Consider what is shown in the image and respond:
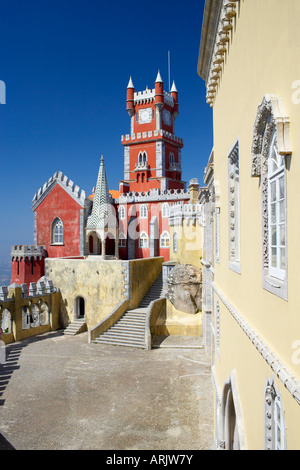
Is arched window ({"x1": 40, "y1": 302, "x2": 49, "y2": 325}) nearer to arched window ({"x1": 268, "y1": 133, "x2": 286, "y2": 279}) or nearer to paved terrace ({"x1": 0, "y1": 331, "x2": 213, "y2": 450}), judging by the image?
paved terrace ({"x1": 0, "y1": 331, "x2": 213, "y2": 450})

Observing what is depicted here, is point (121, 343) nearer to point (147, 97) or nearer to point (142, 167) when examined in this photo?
point (142, 167)

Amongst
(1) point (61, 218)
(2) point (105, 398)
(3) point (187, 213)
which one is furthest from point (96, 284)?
(1) point (61, 218)

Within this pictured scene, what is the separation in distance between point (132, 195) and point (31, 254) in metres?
10.2

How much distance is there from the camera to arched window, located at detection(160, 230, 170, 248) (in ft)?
96.6

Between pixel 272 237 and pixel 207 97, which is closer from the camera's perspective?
pixel 272 237

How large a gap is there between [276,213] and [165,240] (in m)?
26.1

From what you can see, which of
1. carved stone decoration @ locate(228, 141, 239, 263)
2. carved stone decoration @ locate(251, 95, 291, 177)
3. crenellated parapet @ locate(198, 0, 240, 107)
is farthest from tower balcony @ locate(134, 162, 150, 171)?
carved stone decoration @ locate(251, 95, 291, 177)

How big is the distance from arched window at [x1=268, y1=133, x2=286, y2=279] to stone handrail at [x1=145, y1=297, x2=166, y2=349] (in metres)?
15.6

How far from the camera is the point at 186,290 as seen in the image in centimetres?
2139

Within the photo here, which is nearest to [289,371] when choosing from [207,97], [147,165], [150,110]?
[207,97]

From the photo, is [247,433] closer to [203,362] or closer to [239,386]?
[239,386]

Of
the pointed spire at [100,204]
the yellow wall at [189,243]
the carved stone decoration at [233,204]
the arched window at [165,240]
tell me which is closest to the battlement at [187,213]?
the yellow wall at [189,243]

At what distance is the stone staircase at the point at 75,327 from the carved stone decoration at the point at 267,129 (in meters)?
19.7
